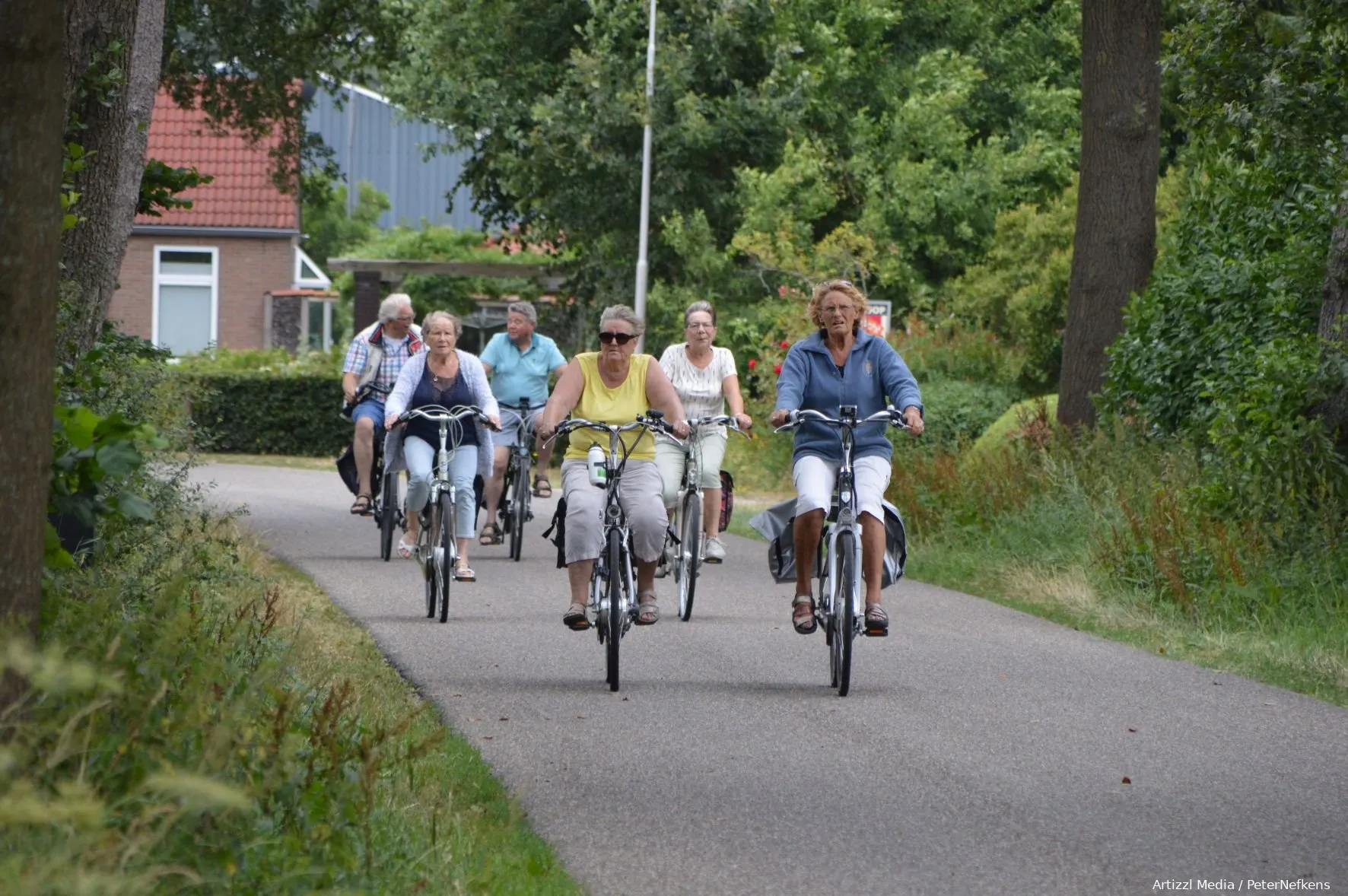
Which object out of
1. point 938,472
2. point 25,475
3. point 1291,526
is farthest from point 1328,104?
point 25,475

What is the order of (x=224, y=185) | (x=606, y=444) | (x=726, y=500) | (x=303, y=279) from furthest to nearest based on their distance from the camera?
1. (x=303, y=279)
2. (x=224, y=185)
3. (x=726, y=500)
4. (x=606, y=444)

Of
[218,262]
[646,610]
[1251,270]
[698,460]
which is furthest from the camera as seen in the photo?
[218,262]

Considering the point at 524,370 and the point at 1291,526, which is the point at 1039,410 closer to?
the point at 524,370

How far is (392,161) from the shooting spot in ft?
246

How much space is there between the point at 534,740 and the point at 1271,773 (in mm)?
2699

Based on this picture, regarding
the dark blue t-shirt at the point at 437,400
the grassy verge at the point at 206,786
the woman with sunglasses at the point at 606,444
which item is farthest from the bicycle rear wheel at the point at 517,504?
the grassy verge at the point at 206,786

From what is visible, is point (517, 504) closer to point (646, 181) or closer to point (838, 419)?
point (838, 419)

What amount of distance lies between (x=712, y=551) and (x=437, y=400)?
6.94 feet

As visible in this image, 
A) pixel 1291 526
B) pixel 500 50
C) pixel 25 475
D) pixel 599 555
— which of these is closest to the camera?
pixel 25 475

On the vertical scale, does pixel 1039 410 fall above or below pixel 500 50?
below

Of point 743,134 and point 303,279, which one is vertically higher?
point 743,134

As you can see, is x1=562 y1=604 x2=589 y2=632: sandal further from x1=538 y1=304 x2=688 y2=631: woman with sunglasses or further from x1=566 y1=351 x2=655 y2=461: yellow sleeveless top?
x1=566 y1=351 x2=655 y2=461: yellow sleeveless top

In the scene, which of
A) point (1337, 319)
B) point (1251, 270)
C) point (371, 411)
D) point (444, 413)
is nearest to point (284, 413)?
point (371, 411)

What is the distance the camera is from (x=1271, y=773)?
24.5ft
